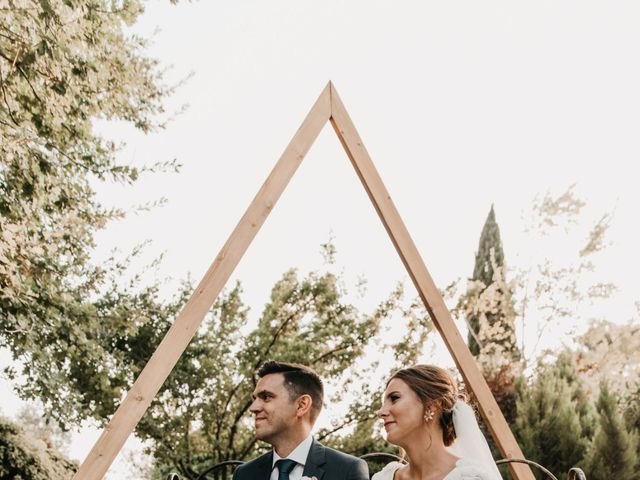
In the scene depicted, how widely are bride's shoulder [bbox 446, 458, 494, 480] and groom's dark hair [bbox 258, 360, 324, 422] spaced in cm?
75

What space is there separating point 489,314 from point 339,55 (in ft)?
23.2

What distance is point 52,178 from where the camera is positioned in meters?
5.53

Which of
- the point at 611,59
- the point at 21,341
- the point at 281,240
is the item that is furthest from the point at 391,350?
the point at 611,59

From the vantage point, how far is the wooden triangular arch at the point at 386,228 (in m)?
3.30

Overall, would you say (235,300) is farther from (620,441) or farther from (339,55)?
(620,441)

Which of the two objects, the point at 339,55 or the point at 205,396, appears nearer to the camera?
the point at 339,55

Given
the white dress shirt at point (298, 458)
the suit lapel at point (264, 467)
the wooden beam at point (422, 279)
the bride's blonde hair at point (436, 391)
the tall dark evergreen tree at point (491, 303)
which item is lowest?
the suit lapel at point (264, 467)

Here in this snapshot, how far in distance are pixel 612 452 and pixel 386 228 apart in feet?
15.8

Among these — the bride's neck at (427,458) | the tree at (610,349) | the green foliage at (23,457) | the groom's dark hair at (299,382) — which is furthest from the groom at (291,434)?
the tree at (610,349)

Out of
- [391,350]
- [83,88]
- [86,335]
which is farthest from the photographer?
[391,350]

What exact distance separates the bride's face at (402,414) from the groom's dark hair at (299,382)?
1.31 ft

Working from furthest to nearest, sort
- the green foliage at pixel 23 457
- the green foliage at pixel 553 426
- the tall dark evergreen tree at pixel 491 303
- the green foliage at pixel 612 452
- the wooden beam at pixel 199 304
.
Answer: the tall dark evergreen tree at pixel 491 303 → the green foliage at pixel 553 426 → the green foliage at pixel 612 452 → the green foliage at pixel 23 457 → the wooden beam at pixel 199 304

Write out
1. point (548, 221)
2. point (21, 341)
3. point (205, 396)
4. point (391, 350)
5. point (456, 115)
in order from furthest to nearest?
point (548, 221)
point (456, 115)
point (391, 350)
point (205, 396)
point (21, 341)

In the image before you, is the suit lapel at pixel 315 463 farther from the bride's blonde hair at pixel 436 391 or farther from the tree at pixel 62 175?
the tree at pixel 62 175
